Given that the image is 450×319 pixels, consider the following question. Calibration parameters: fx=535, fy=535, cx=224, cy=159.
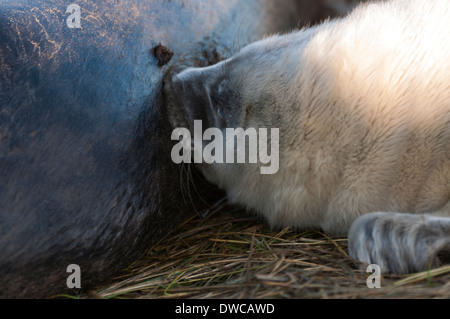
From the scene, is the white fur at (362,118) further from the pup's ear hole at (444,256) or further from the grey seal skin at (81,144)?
the grey seal skin at (81,144)

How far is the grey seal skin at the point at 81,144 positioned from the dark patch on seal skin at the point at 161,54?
0.05ft

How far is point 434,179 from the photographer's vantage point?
1873 mm

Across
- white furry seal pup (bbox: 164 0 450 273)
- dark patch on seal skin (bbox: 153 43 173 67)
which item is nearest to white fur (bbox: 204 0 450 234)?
white furry seal pup (bbox: 164 0 450 273)

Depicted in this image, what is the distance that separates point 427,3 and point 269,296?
4.37 feet

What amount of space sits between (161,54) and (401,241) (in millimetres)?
1119

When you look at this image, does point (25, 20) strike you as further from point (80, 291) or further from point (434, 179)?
point (434, 179)

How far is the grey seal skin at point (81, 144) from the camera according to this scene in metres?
1.68

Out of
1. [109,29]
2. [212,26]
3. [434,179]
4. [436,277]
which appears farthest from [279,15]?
[436,277]

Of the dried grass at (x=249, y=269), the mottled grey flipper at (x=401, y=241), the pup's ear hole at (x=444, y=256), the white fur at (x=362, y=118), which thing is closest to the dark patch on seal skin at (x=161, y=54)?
the white fur at (x=362, y=118)

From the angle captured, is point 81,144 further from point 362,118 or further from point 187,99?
point 362,118

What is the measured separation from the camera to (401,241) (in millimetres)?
1713

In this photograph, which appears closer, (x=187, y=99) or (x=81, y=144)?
(x=81, y=144)

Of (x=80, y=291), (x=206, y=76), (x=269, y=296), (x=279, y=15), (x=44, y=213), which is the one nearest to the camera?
(x=269, y=296)

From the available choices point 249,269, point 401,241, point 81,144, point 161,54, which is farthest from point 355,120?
point 81,144
